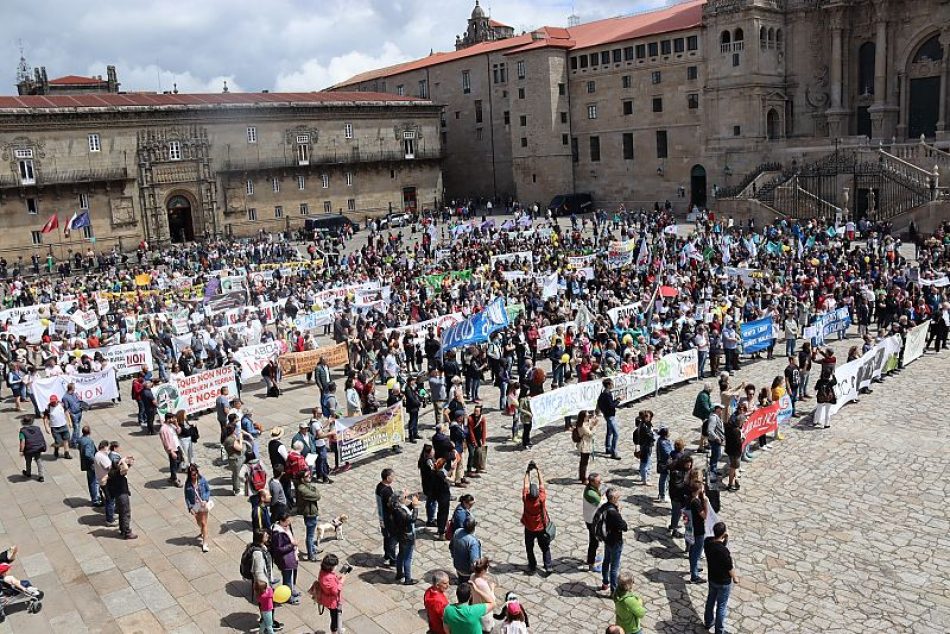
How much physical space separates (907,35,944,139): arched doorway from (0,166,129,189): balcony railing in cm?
5260

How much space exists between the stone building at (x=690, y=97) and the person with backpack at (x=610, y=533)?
129 ft

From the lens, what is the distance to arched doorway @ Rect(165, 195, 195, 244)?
62.6 m

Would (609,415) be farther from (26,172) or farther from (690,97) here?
(26,172)

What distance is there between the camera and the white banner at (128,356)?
24531 millimetres

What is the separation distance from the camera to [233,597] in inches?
484

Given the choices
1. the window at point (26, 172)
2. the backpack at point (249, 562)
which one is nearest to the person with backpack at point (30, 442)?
the backpack at point (249, 562)

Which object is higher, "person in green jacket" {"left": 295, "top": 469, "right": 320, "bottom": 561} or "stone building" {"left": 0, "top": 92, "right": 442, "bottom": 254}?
"stone building" {"left": 0, "top": 92, "right": 442, "bottom": 254}

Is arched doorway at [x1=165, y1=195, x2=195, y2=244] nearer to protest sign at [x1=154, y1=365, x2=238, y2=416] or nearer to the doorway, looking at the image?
protest sign at [x1=154, y1=365, x2=238, y2=416]

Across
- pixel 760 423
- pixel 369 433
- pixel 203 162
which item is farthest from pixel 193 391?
pixel 203 162

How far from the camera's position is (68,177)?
57.0 m

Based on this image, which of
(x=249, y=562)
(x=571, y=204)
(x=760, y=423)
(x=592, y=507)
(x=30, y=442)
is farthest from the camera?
(x=571, y=204)

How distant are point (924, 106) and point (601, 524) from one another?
51238mm

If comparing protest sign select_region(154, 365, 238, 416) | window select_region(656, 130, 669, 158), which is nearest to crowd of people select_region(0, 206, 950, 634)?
protest sign select_region(154, 365, 238, 416)

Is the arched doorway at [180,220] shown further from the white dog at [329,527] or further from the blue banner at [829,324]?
the white dog at [329,527]
